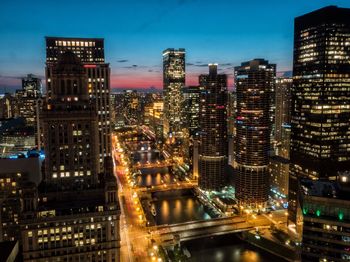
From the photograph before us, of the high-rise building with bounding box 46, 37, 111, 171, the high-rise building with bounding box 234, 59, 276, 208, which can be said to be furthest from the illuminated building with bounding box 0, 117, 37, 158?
the high-rise building with bounding box 234, 59, 276, 208

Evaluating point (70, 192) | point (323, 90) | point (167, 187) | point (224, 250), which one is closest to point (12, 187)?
point (70, 192)

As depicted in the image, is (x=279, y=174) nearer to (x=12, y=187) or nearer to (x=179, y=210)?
(x=179, y=210)

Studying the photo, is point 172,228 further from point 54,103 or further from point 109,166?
point 54,103

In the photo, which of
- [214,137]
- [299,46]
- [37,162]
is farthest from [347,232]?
[214,137]

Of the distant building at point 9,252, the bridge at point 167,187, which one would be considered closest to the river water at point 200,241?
the bridge at point 167,187

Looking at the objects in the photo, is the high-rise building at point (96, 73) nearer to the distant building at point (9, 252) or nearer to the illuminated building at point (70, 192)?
the illuminated building at point (70, 192)

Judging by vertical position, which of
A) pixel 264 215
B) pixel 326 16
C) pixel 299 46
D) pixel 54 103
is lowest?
pixel 264 215

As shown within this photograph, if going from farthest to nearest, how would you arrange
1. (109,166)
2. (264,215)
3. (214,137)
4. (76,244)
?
(214,137) < (264,215) < (109,166) < (76,244)
